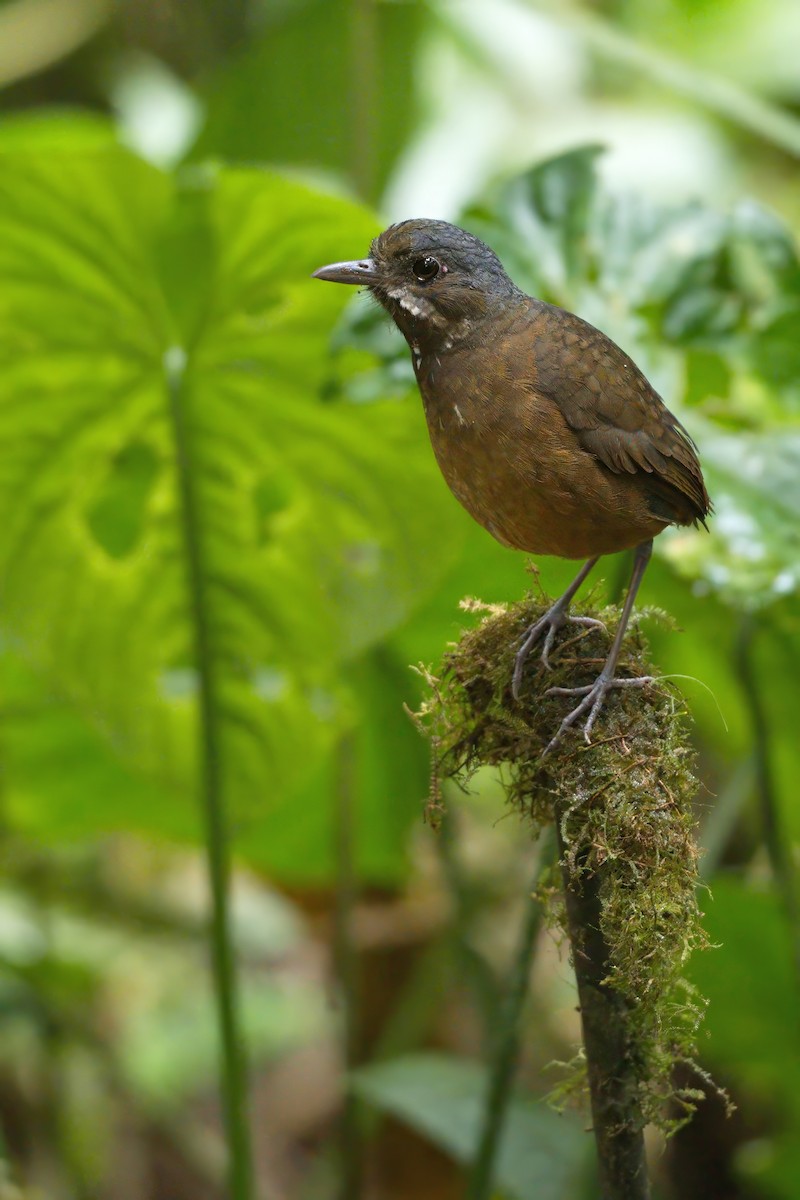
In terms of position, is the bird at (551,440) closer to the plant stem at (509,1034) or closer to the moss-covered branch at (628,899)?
the moss-covered branch at (628,899)

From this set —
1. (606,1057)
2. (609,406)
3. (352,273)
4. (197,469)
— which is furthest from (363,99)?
(606,1057)

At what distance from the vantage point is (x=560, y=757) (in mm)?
1426

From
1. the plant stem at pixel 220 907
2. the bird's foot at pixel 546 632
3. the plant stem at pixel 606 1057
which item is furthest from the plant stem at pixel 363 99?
the plant stem at pixel 606 1057

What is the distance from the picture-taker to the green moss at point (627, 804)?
4.43 ft

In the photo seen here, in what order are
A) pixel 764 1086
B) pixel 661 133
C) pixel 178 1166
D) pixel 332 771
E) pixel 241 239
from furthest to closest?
1. pixel 661 133
2. pixel 178 1166
3. pixel 764 1086
4. pixel 332 771
5. pixel 241 239

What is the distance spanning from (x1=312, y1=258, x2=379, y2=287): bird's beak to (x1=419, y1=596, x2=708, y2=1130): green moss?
588mm

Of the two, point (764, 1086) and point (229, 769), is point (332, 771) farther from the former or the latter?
point (764, 1086)

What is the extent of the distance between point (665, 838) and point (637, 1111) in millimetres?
271

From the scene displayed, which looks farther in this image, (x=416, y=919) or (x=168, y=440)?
(x=416, y=919)

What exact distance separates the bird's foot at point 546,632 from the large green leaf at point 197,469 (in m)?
1.04

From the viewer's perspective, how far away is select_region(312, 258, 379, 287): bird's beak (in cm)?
181

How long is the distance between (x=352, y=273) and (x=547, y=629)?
22.8 inches

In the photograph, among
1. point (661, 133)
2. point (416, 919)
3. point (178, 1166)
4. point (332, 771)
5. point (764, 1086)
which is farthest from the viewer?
point (661, 133)

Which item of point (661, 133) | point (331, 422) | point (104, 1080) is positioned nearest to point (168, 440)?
point (331, 422)
